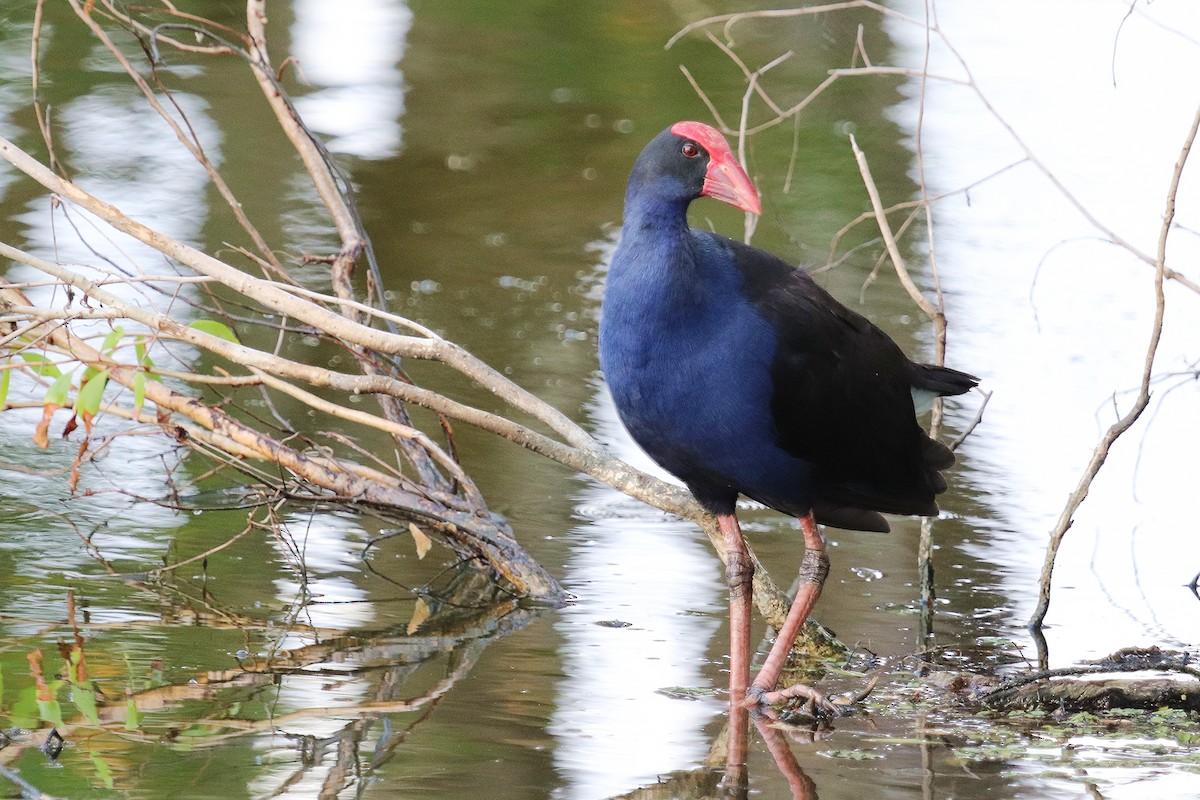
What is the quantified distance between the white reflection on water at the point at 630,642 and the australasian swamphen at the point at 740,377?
0.18 metres

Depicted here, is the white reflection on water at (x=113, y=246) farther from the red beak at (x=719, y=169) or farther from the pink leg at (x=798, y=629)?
the pink leg at (x=798, y=629)

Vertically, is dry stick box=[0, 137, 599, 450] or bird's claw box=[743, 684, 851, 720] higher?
dry stick box=[0, 137, 599, 450]

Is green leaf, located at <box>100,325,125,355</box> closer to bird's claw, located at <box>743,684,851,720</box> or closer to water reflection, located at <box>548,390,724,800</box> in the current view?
water reflection, located at <box>548,390,724,800</box>

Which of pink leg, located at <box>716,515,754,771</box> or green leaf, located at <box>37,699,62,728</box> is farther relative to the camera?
pink leg, located at <box>716,515,754,771</box>

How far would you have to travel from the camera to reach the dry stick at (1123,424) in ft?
10.7

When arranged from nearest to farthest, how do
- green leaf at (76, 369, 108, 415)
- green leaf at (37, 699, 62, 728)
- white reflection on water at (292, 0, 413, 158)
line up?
green leaf at (37, 699, 62, 728) < green leaf at (76, 369, 108, 415) < white reflection on water at (292, 0, 413, 158)

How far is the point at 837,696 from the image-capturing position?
3105mm

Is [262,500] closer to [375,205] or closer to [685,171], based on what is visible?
[685,171]

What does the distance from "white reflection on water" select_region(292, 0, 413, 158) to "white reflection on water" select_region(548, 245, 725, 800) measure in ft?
11.9

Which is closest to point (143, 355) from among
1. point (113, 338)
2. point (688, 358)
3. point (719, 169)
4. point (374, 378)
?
point (113, 338)

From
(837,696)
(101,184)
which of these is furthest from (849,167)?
(837,696)

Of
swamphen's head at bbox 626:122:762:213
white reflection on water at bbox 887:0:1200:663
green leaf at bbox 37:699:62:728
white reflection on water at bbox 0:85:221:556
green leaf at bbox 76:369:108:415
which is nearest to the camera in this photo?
green leaf at bbox 37:699:62:728

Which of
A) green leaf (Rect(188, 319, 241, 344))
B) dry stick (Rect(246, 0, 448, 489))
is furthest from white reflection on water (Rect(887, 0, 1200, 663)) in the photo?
green leaf (Rect(188, 319, 241, 344))

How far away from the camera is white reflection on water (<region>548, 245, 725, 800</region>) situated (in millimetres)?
2738
